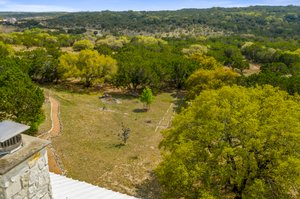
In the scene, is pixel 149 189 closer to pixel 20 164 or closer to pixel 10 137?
pixel 20 164

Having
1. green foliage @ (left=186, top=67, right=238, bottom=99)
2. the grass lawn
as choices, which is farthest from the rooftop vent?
green foliage @ (left=186, top=67, right=238, bottom=99)

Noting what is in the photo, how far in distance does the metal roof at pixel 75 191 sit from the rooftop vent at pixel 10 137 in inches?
201

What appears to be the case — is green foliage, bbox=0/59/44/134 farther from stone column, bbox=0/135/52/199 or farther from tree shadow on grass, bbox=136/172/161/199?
stone column, bbox=0/135/52/199

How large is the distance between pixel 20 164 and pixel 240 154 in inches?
560

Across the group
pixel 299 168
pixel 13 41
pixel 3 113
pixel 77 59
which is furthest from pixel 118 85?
pixel 13 41

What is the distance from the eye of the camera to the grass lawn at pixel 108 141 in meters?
25.3

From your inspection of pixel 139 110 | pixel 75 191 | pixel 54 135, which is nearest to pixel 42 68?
pixel 139 110

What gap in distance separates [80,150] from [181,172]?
15.0 meters

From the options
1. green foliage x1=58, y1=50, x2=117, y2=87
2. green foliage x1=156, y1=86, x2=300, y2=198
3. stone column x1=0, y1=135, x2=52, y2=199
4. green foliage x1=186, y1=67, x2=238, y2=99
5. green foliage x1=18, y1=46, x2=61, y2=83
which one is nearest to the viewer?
stone column x1=0, y1=135, x2=52, y2=199

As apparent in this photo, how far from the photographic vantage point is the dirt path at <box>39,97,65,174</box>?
83.8 feet

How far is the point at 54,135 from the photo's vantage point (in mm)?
32188

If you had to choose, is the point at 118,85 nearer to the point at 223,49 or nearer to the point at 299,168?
the point at 299,168

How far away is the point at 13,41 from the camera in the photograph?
295ft

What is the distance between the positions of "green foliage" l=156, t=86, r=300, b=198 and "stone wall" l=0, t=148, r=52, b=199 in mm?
11677
